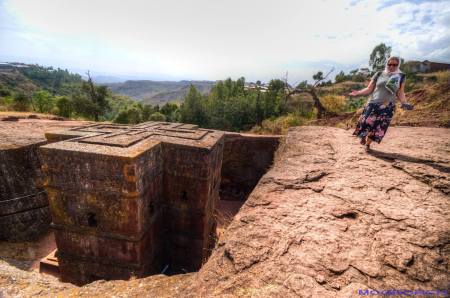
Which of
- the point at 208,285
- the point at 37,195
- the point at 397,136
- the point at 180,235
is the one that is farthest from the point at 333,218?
the point at 37,195

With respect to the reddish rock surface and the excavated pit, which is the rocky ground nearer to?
the excavated pit

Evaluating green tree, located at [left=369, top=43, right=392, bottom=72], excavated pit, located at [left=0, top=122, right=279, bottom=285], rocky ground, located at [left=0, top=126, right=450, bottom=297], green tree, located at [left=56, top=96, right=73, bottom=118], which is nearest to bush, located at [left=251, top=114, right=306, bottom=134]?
excavated pit, located at [left=0, top=122, right=279, bottom=285]

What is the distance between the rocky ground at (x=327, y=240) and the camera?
62.2 inches

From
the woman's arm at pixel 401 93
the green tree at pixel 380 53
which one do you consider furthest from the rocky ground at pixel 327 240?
the green tree at pixel 380 53

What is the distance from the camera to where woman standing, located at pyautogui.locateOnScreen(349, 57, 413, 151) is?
3.66 metres

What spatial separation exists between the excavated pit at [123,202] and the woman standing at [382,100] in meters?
3.21

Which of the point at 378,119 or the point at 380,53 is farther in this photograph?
the point at 380,53

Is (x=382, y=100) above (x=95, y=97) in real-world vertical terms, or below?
above

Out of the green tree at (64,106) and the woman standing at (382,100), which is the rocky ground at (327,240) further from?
the green tree at (64,106)

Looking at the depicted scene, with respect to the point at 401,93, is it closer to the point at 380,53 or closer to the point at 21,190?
the point at 21,190

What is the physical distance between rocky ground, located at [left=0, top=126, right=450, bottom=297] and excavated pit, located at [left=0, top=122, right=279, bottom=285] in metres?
2.00

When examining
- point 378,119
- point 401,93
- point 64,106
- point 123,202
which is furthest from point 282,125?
point 64,106

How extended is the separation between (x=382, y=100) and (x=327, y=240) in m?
3.01

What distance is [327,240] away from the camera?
1.92 meters
